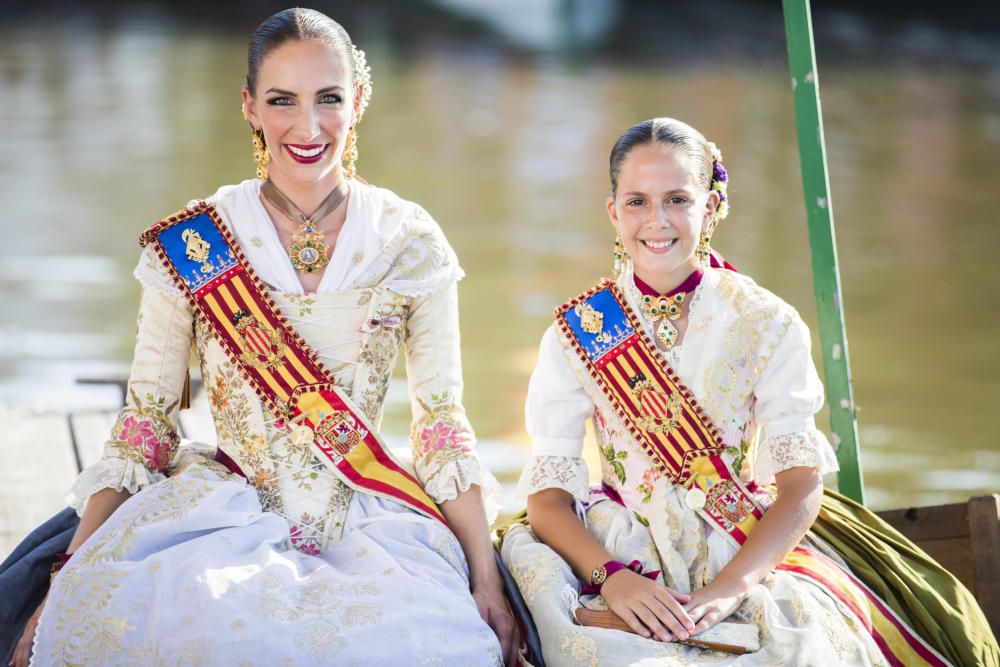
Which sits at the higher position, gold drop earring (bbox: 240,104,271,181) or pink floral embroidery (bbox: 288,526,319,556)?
gold drop earring (bbox: 240,104,271,181)

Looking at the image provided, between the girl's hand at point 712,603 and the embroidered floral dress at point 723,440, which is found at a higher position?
the embroidered floral dress at point 723,440

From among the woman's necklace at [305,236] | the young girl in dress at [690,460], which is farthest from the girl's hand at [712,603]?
the woman's necklace at [305,236]

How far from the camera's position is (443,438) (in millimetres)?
2432

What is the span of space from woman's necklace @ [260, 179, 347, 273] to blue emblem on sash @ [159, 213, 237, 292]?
107 millimetres

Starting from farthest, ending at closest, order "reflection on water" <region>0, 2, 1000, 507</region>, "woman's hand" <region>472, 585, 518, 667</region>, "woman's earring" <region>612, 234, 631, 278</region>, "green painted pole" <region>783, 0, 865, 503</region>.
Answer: "reflection on water" <region>0, 2, 1000, 507</region>
"green painted pole" <region>783, 0, 865, 503</region>
"woman's earring" <region>612, 234, 631, 278</region>
"woman's hand" <region>472, 585, 518, 667</region>

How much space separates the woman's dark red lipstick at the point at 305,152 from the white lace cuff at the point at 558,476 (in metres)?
0.64

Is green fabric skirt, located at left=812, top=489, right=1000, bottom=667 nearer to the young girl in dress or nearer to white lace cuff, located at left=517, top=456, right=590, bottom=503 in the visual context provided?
the young girl in dress

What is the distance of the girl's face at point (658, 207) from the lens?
2377 millimetres

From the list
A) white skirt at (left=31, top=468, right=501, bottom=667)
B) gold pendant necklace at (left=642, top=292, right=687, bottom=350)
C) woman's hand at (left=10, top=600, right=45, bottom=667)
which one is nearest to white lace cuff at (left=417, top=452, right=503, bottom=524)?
white skirt at (left=31, top=468, right=501, bottom=667)

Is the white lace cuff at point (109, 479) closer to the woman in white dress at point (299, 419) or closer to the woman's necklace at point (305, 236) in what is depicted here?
the woman in white dress at point (299, 419)

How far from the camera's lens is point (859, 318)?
18.7 ft

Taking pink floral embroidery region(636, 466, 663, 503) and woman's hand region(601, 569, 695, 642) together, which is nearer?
woman's hand region(601, 569, 695, 642)

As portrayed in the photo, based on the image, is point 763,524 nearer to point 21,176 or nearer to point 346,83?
point 346,83

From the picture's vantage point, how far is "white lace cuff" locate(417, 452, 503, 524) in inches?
94.6
